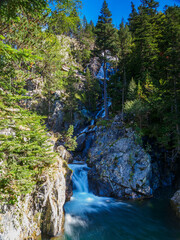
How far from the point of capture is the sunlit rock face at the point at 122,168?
1233cm

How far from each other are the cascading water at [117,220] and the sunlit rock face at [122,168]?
0.89 m

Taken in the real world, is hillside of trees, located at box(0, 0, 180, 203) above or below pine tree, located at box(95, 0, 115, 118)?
below

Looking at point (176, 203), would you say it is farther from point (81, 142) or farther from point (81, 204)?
point (81, 142)

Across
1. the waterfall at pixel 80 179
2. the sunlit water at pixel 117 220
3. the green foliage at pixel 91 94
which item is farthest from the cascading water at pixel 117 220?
the green foliage at pixel 91 94

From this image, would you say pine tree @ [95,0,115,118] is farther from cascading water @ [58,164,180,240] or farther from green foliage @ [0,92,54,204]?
green foliage @ [0,92,54,204]

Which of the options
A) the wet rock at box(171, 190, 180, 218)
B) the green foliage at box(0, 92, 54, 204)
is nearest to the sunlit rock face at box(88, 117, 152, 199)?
the wet rock at box(171, 190, 180, 218)

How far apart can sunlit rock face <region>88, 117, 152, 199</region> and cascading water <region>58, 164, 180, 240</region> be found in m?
0.89

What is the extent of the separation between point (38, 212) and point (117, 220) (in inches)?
243

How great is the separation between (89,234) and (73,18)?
43.0ft

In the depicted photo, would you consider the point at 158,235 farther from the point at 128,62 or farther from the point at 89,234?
the point at 128,62

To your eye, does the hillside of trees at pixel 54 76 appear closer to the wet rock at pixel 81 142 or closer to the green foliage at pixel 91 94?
the green foliage at pixel 91 94

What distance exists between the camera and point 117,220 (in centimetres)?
941

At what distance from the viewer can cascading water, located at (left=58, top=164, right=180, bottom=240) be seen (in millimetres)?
7691

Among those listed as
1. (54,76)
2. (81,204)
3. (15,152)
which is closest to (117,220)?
(81,204)
